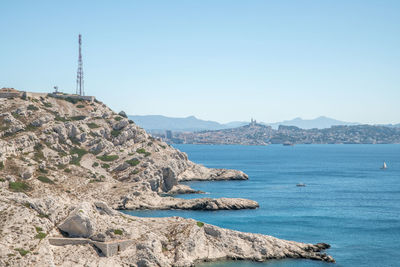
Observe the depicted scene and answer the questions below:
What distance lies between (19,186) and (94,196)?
59.8ft

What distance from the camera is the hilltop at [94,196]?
6094cm

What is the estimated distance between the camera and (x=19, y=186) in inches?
3794

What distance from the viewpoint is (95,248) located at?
201 feet

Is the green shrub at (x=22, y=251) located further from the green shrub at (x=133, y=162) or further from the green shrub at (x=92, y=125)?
the green shrub at (x=92, y=125)

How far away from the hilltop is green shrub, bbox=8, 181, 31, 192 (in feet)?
0.71

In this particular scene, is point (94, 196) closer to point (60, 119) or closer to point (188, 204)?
point (188, 204)

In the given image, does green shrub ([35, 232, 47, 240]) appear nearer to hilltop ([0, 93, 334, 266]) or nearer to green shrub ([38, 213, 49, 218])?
hilltop ([0, 93, 334, 266])

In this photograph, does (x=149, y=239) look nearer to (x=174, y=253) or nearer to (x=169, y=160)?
(x=174, y=253)

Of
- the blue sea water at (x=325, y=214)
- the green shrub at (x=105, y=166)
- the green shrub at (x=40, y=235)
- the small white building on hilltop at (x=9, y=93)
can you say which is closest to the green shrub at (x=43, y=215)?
the green shrub at (x=40, y=235)

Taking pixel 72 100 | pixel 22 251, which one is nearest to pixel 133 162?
pixel 72 100

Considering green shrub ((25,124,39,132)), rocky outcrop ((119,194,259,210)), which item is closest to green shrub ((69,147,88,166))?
green shrub ((25,124,39,132))

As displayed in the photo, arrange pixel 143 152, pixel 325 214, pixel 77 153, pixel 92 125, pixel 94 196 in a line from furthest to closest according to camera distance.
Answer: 1. pixel 92 125
2. pixel 143 152
3. pixel 77 153
4. pixel 94 196
5. pixel 325 214

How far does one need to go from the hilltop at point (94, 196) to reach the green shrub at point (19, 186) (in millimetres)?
217

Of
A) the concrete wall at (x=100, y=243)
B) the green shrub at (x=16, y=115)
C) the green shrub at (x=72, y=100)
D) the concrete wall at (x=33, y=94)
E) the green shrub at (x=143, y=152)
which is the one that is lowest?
the concrete wall at (x=100, y=243)
